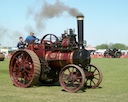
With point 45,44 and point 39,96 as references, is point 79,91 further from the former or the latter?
point 45,44

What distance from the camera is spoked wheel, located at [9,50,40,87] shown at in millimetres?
8352

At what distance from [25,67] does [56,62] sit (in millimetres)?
929

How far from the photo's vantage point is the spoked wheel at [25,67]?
329 inches

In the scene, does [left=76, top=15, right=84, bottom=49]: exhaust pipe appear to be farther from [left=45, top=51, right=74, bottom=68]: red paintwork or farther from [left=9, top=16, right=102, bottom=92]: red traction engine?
[left=45, top=51, right=74, bottom=68]: red paintwork

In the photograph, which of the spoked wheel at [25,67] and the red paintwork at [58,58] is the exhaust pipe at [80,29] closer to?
the red paintwork at [58,58]

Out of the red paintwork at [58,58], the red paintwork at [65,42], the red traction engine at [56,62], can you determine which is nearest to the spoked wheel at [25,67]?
the red traction engine at [56,62]

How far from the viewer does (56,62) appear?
865 cm

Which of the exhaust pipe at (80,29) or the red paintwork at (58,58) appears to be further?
the red paintwork at (58,58)

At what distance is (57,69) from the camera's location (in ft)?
30.2

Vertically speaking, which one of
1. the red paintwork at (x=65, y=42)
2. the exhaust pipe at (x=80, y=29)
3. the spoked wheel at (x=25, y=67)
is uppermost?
the exhaust pipe at (x=80, y=29)

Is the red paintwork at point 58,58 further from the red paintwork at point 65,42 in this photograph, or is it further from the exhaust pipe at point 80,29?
the exhaust pipe at point 80,29

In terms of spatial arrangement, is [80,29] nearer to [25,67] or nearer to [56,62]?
[56,62]

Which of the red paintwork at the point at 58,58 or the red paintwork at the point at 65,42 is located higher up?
the red paintwork at the point at 65,42

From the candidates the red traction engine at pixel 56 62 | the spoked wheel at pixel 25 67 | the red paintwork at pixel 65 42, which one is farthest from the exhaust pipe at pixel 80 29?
the spoked wheel at pixel 25 67
